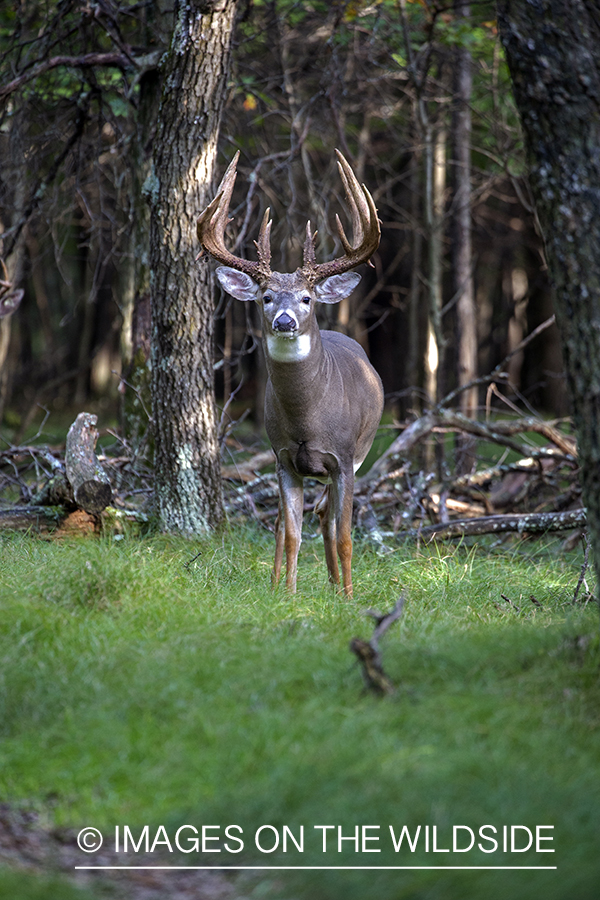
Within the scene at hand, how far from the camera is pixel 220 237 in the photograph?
19.1 ft

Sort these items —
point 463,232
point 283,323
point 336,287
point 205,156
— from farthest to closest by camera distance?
point 463,232 < point 205,156 < point 336,287 < point 283,323

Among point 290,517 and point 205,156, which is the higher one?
point 205,156

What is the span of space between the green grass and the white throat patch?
1335 mm

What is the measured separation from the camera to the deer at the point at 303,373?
18.2 ft

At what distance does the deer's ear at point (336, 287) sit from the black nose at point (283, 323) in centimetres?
51

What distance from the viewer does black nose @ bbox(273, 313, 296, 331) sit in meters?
5.29

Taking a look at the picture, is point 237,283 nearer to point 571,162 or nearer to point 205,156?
point 205,156

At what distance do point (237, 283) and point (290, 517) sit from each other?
1420 mm

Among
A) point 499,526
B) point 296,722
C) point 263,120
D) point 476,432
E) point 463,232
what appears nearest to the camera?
point 296,722

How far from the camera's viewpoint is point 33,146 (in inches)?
335

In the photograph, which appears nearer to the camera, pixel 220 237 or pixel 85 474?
pixel 220 237
